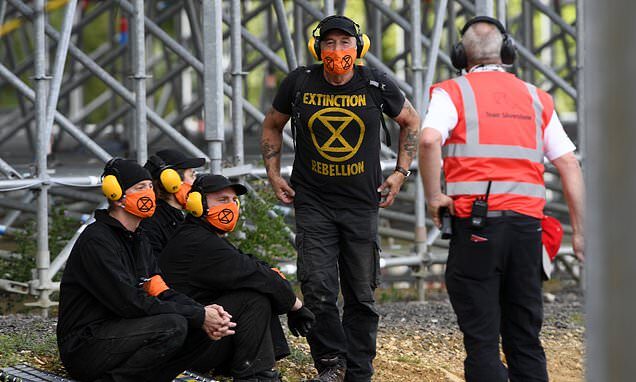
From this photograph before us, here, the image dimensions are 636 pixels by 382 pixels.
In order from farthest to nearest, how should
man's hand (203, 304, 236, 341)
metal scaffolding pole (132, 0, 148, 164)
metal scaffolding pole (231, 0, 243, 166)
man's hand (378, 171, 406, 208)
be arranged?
1. metal scaffolding pole (231, 0, 243, 166)
2. metal scaffolding pole (132, 0, 148, 164)
3. man's hand (378, 171, 406, 208)
4. man's hand (203, 304, 236, 341)

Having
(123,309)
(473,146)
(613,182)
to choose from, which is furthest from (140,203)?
(613,182)

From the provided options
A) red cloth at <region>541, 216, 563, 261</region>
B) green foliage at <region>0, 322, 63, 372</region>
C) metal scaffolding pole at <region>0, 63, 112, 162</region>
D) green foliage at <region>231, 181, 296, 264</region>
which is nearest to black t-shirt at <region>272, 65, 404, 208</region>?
red cloth at <region>541, 216, 563, 261</region>

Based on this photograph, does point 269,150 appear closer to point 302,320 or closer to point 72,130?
point 302,320

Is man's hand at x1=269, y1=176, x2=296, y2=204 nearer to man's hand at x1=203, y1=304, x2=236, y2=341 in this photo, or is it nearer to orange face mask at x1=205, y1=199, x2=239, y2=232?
orange face mask at x1=205, y1=199, x2=239, y2=232

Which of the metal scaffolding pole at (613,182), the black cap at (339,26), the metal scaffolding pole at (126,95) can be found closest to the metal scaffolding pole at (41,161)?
the metal scaffolding pole at (126,95)

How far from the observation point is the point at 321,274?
6.84 metres

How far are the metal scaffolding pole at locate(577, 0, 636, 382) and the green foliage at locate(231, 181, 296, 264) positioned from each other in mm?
7029

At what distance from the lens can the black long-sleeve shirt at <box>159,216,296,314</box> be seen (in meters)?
6.67

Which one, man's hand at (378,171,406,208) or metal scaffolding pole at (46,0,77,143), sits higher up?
metal scaffolding pole at (46,0,77,143)

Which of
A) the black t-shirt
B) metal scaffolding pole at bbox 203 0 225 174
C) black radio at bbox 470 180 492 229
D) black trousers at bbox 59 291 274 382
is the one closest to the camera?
black radio at bbox 470 180 492 229

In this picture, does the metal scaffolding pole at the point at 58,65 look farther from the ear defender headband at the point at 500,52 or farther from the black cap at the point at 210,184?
the ear defender headband at the point at 500,52

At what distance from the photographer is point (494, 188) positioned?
5555mm

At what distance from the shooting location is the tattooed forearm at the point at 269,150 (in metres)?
7.36

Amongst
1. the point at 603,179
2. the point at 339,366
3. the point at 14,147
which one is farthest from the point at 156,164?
the point at 14,147
